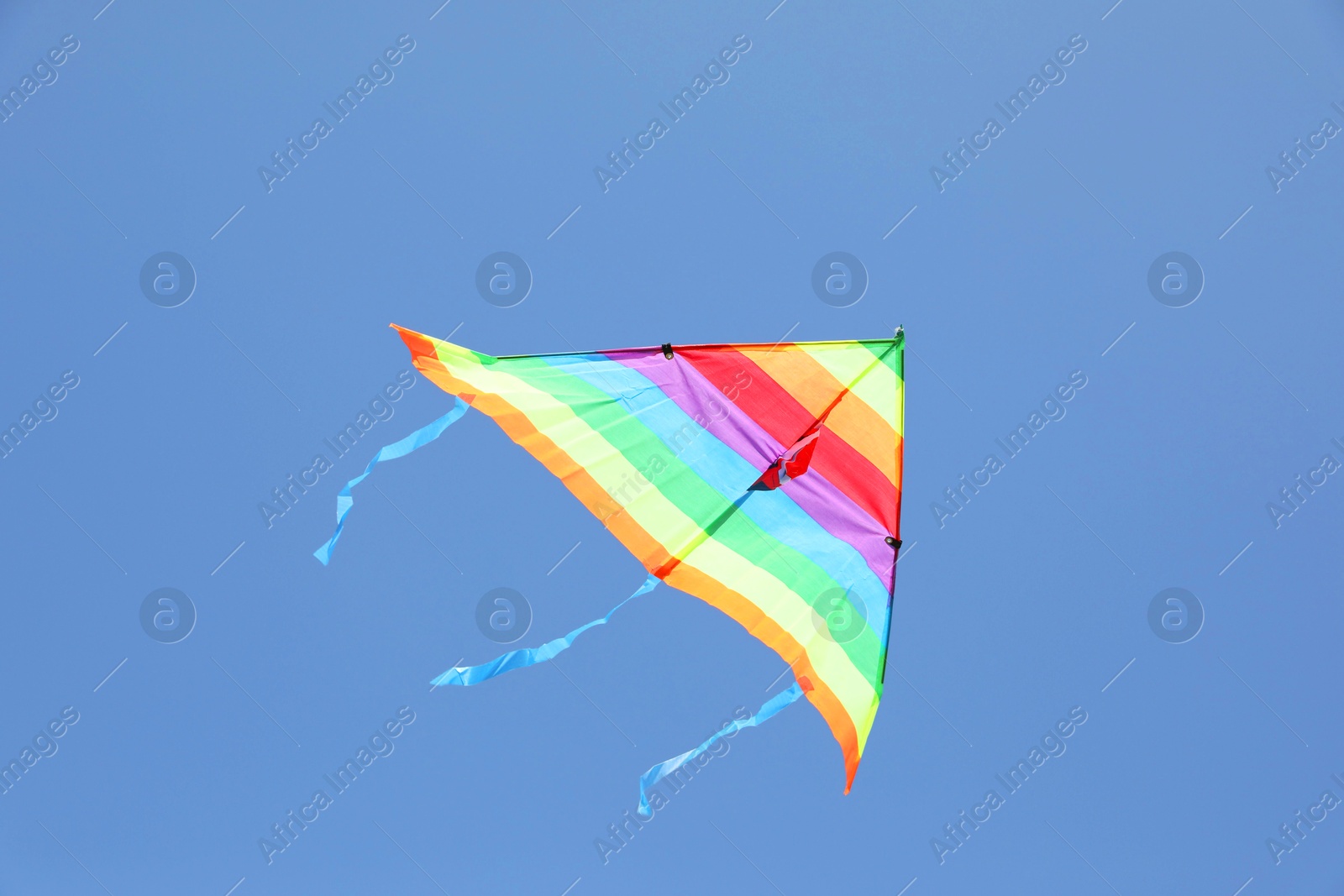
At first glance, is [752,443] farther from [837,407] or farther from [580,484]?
[580,484]

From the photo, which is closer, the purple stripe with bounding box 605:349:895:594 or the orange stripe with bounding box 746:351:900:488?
the orange stripe with bounding box 746:351:900:488

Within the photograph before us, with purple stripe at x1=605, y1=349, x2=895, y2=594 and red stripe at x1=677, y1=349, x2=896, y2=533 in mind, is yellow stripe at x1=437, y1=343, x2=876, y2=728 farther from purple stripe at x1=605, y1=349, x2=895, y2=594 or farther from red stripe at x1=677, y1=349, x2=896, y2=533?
red stripe at x1=677, y1=349, x2=896, y2=533

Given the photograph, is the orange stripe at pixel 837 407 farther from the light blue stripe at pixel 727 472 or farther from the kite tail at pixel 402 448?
the kite tail at pixel 402 448

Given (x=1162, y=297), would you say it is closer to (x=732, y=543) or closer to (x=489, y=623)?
(x=732, y=543)

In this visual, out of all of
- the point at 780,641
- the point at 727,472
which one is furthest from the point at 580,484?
the point at 780,641

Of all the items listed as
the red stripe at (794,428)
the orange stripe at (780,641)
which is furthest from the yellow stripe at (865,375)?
the orange stripe at (780,641)

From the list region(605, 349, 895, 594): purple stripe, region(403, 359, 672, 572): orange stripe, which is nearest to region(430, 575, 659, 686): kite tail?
region(403, 359, 672, 572): orange stripe

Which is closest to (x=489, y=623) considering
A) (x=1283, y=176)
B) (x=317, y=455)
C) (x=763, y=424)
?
(x=317, y=455)
